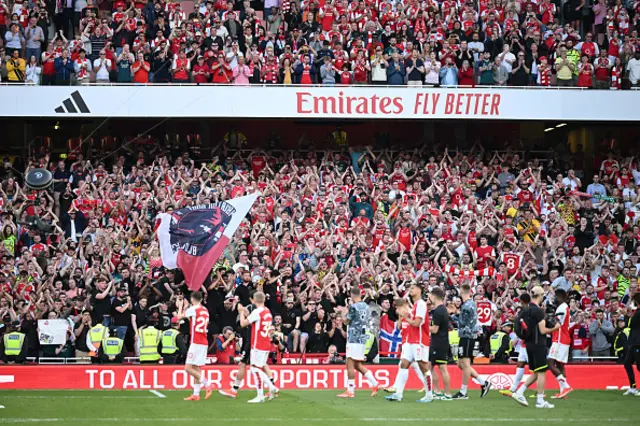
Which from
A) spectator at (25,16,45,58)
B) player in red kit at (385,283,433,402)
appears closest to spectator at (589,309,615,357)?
player in red kit at (385,283,433,402)

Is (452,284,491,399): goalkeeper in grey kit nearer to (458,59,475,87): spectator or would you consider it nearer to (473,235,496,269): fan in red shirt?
(473,235,496,269): fan in red shirt

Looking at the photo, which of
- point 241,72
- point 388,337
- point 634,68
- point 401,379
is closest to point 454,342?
point 388,337

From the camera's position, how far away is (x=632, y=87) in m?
27.6

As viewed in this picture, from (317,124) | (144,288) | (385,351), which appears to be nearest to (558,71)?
(317,124)

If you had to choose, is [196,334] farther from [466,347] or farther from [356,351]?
[466,347]

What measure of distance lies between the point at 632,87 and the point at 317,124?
29.0 ft

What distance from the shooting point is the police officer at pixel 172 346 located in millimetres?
20016

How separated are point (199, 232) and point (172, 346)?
282cm

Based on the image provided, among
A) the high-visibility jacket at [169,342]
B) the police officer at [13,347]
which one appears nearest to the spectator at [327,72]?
the high-visibility jacket at [169,342]

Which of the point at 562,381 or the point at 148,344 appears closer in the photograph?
the point at 562,381

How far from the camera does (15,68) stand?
2642 centimetres

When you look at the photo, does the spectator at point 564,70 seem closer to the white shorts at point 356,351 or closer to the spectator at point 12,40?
the white shorts at point 356,351

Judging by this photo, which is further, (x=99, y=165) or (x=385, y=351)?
(x=99, y=165)

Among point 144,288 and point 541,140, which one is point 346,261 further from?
point 541,140
